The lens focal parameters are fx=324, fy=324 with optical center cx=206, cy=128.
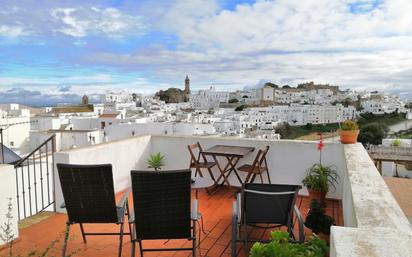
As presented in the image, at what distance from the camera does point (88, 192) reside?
278cm

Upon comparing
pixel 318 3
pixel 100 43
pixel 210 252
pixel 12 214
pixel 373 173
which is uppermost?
pixel 100 43

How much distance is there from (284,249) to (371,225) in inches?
17.8

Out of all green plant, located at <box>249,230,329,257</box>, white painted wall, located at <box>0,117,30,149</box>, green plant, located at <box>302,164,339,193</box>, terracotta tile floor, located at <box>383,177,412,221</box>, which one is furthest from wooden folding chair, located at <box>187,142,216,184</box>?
white painted wall, located at <box>0,117,30,149</box>

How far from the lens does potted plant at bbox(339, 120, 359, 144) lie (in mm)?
4285

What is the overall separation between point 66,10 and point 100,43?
1511 cm

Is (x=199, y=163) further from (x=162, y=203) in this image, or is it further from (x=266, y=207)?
(x=162, y=203)

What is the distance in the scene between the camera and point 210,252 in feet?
10.0

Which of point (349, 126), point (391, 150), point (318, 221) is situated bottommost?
point (391, 150)

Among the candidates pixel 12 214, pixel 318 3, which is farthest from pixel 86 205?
pixel 318 3

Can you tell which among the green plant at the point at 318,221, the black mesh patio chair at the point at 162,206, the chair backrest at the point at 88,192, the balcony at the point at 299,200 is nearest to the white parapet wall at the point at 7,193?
the balcony at the point at 299,200

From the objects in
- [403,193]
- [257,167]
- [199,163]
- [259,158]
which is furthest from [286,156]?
[403,193]

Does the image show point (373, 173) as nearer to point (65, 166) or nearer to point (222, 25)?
point (65, 166)

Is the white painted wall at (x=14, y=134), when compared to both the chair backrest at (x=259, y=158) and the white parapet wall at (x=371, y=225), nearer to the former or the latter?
the chair backrest at (x=259, y=158)

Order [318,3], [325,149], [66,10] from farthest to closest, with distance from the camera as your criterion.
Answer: [66,10]
[318,3]
[325,149]
